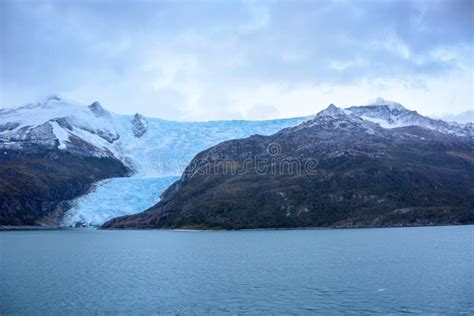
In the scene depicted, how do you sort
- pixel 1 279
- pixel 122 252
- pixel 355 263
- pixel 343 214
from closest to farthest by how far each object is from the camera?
pixel 1 279, pixel 355 263, pixel 122 252, pixel 343 214

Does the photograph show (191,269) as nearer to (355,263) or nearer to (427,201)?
(355,263)

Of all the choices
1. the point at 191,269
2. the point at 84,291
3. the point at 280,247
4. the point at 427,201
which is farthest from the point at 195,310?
the point at 427,201

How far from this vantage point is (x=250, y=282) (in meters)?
61.8

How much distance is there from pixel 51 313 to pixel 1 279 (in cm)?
2424

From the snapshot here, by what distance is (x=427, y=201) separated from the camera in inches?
7751

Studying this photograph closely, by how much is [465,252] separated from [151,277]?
49010 millimetres

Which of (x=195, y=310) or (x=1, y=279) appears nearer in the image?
(x=195, y=310)

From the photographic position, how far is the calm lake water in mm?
48625

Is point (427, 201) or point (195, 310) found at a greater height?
point (427, 201)

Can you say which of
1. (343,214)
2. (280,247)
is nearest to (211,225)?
(343,214)

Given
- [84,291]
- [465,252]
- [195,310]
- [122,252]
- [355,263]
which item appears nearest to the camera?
[195,310]

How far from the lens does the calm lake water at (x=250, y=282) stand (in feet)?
160

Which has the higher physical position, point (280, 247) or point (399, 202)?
point (399, 202)

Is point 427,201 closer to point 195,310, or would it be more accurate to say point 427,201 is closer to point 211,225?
point 211,225
